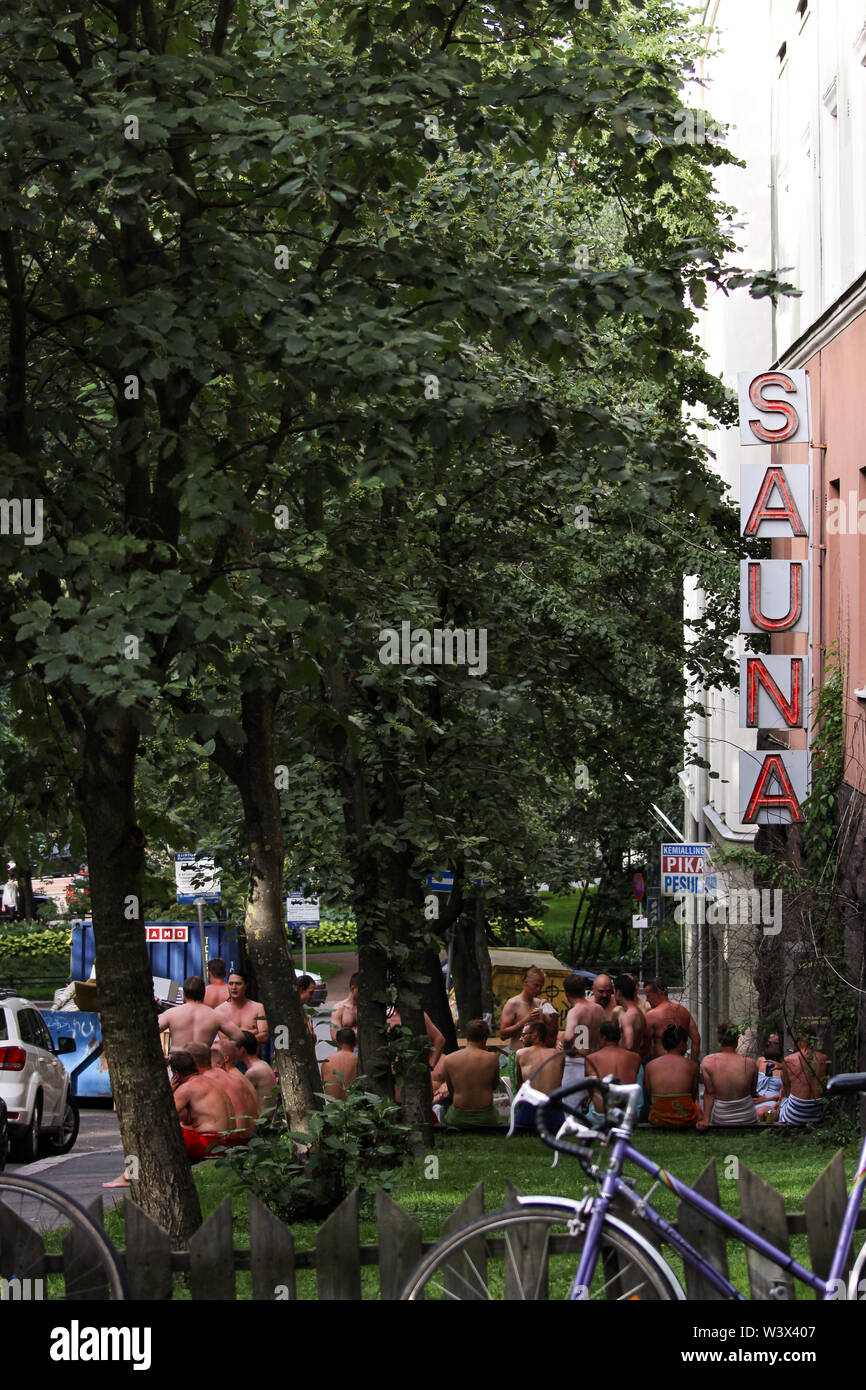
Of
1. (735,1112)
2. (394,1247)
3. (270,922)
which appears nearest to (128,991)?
(270,922)

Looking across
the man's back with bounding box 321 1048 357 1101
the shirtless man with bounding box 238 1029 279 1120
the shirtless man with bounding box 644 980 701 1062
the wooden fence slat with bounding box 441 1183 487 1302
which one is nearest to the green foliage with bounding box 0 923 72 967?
the shirtless man with bounding box 644 980 701 1062

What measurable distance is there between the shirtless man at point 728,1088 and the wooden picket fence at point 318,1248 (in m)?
10.4

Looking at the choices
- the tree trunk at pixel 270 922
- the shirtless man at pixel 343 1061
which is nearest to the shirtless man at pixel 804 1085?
the shirtless man at pixel 343 1061

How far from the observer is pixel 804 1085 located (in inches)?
610

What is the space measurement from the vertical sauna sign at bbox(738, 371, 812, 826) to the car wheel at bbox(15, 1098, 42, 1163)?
302 inches

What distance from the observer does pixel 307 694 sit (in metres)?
12.5

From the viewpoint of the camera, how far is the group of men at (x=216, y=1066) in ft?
42.8

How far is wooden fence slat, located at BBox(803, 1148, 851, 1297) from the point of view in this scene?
5.50 m

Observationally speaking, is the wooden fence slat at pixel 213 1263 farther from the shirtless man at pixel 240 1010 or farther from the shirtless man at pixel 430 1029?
the shirtless man at pixel 240 1010

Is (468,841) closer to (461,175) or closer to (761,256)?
(461,175)

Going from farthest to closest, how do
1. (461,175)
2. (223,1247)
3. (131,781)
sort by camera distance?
(461,175) < (131,781) < (223,1247)

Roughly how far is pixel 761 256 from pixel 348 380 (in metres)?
19.9

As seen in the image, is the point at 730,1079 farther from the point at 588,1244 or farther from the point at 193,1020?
the point at 588,1244

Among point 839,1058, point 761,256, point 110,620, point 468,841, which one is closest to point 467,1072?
point 468,841
